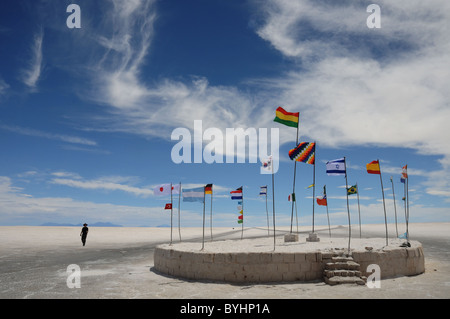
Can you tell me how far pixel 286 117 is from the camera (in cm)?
2075

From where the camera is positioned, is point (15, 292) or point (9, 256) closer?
point (15, 292)

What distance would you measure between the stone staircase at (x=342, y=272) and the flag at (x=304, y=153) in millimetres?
7331

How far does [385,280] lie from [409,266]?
207 cm

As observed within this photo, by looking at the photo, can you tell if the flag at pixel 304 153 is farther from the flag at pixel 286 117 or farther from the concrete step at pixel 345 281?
the concrete step at pixel 345 281

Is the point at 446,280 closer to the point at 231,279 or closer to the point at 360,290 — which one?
the point at 360,290

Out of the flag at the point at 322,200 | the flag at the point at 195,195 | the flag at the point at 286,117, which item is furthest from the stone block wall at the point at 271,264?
the flag at the point at 322,200

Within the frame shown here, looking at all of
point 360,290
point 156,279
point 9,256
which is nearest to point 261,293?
point 360,290

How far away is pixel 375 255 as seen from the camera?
1426 cm

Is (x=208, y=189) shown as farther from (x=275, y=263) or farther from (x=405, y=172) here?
(x=405, y=172)

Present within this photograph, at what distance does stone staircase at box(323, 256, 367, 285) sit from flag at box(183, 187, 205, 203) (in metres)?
7.27

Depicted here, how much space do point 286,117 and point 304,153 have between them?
2.63m

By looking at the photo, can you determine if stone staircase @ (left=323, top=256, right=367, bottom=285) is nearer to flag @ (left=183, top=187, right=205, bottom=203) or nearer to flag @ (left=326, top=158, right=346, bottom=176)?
flag @ (left=326, top=158, right=346, bottom=176)
